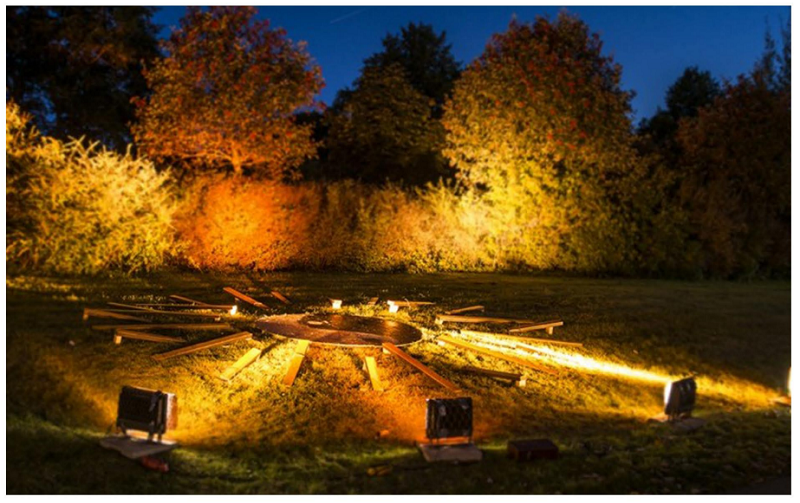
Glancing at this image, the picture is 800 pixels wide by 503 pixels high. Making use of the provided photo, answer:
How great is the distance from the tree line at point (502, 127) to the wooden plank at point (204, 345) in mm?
6931

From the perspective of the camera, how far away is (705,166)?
18.6 meters

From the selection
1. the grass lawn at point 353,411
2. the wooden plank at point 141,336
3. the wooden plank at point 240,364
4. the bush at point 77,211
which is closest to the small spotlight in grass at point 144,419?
the grass lawn at point 353,411

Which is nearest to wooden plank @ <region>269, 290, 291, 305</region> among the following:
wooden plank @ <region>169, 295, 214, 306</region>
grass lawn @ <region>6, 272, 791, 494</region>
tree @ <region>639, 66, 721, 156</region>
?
grass lawn @ <region>6, 272, 791, 494</region>

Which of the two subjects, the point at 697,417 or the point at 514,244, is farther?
the point at 514,244

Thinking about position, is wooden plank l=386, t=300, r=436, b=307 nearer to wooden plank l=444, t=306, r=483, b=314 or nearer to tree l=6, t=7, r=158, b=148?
wooden plank l=444, t=306, r=483, b=314

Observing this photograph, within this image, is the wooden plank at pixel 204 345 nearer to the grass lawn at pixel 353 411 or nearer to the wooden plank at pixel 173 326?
the grass lawn at pixel 353 411

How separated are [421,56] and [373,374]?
789 inches

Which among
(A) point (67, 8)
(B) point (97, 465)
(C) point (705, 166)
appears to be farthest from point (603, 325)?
(A) point (67, 8)

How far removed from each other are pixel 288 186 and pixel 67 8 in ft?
20.7

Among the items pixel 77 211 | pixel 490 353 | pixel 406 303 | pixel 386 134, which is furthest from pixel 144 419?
pixel 386 134

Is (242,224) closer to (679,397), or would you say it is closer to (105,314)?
(105,314)

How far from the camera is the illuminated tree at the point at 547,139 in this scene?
14805mm

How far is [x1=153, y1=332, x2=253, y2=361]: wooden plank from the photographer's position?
6738 millimetres

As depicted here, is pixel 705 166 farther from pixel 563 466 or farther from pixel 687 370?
pixel 563 466
